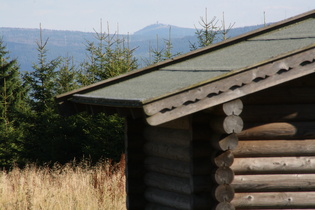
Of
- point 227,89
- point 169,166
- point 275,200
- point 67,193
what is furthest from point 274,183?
point 67,193

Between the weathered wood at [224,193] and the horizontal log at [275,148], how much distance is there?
62 cm

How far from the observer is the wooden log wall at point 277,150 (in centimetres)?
716

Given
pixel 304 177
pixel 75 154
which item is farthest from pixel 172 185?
pixel 75 154

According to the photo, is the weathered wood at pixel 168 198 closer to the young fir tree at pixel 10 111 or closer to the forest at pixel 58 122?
the forest at pixel 58 122

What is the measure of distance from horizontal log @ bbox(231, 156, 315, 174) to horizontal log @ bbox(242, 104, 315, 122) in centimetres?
52

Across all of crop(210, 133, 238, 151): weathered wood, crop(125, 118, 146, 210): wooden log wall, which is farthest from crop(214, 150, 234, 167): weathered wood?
crop(125, 118, 146, 210): wooden log wall

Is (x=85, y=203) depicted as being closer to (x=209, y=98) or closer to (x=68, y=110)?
(x=68, y=110)

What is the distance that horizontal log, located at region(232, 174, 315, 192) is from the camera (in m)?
7.15

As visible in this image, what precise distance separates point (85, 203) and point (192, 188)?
5.45 meters

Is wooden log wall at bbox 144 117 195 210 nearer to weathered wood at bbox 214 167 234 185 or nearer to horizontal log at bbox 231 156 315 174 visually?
weathered wood at bbox 214 167 234 185

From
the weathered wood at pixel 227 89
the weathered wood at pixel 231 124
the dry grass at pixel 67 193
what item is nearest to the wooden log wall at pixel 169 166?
the weathered wood at pixel 231 124

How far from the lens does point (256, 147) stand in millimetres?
7172

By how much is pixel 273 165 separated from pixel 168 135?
1.46m

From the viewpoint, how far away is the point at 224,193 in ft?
21.9
